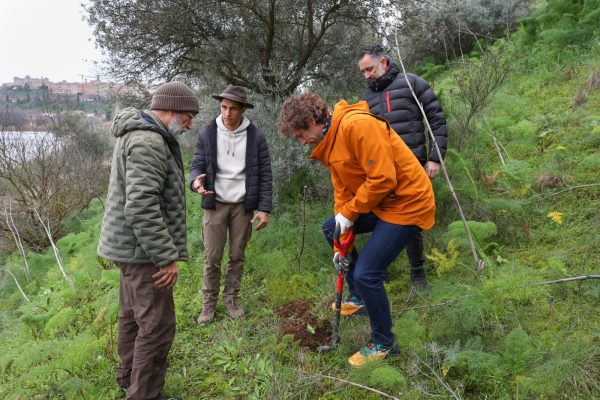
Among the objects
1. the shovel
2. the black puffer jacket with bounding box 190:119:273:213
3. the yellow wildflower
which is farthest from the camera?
the yellow wildflower

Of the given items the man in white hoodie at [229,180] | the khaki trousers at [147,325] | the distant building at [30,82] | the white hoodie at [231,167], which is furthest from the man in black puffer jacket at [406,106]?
the distant building at [30,82]

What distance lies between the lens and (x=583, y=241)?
3.69 m

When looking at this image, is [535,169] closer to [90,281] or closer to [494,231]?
[494,231]

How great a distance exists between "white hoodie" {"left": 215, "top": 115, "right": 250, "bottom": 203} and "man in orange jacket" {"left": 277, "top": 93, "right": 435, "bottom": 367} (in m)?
1.13

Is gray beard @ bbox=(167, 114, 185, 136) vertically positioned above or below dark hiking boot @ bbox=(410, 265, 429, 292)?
above

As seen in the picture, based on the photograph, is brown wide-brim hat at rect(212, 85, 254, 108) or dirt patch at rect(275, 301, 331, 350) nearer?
dirt patch at rect(275, 301, 331, 350)

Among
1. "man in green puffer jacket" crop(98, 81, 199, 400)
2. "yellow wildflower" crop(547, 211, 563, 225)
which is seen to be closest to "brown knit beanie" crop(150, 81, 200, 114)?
"man in green puffer jacket" crop(98, 81, 199, 400)

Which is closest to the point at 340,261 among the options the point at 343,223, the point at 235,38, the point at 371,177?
the point at 343,223

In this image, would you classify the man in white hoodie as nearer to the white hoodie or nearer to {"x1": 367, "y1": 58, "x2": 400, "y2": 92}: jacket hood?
the white hoodie

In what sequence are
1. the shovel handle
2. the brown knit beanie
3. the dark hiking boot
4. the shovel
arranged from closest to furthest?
the brown knit beanie → the shovel → the shovel handle → the dark hiking boot

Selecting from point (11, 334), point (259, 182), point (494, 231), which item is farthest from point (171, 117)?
point (11, 334)

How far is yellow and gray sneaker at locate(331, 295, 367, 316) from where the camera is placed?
357 centimetres

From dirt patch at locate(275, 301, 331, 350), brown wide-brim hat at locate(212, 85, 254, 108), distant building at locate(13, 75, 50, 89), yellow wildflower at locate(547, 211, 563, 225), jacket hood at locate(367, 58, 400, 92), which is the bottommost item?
dirt patch at locate(275, 301, 331, 350)

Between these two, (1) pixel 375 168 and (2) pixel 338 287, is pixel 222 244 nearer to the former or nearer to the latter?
(2) pixel 338 287
